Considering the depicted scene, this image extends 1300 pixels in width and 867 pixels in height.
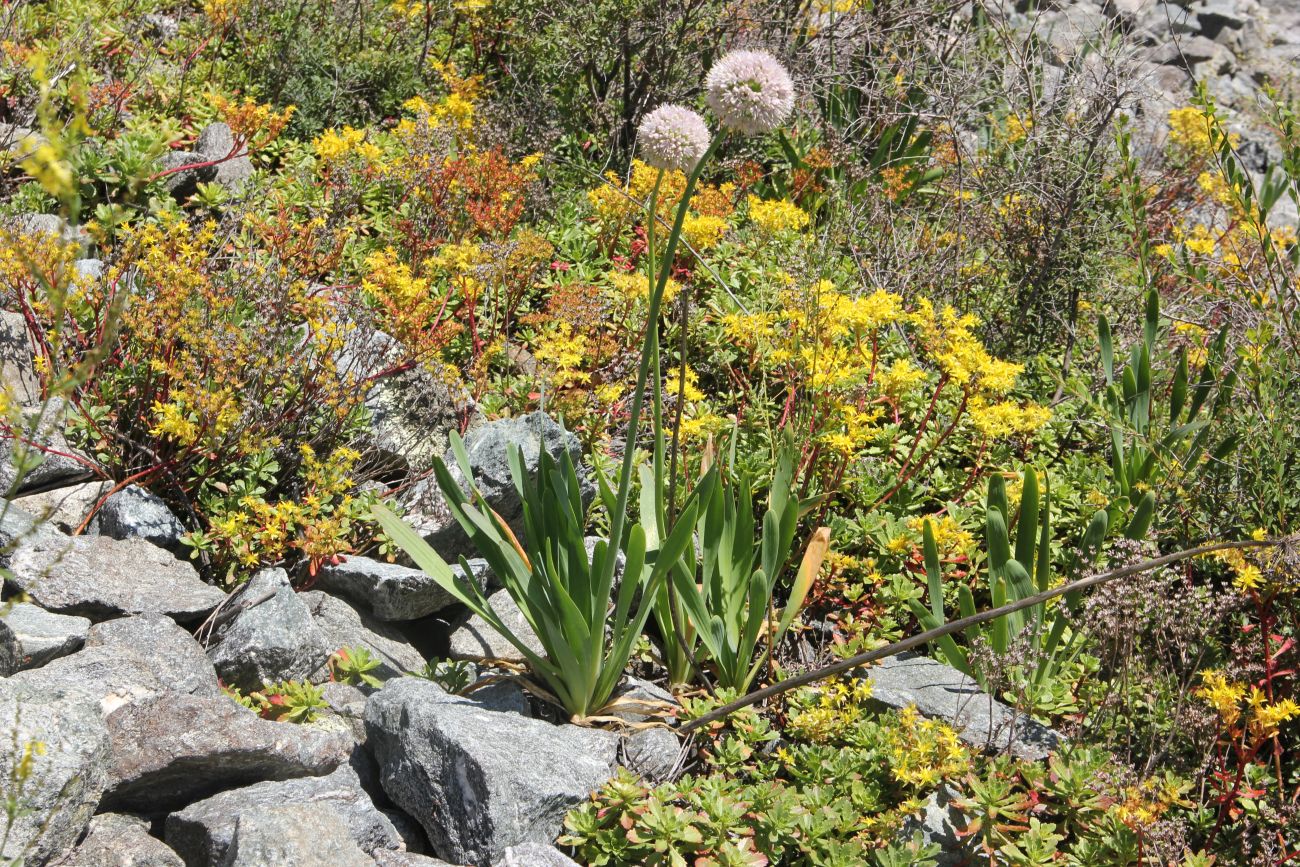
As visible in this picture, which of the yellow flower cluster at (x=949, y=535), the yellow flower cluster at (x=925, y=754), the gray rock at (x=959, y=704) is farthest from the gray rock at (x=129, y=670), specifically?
the yellow flower cluster at (x=949, y=535)

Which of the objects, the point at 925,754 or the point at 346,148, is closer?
the point at 925,754

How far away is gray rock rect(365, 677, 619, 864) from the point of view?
2.85 meters

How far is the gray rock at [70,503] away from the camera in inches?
152

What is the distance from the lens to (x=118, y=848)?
2.65 metres

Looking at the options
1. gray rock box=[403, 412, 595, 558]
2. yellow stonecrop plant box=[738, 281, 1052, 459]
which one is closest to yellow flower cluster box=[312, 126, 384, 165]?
gray rock box=[403, 412, 595, 558]

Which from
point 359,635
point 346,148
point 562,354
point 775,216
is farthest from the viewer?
point 346,148

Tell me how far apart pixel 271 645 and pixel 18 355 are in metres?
1.72

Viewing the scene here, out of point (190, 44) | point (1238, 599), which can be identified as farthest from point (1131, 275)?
point (190, 44)

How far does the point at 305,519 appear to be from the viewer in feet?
12.6

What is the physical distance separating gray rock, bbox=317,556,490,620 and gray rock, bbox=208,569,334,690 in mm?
281

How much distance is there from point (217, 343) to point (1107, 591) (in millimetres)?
2872

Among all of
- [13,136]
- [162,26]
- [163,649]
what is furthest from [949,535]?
[162,26]

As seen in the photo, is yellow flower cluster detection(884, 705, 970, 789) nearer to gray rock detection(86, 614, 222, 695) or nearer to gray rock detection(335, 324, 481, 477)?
gray rock detection(86, 614, 222, 695)

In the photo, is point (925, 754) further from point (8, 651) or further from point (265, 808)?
point (8, 651)
